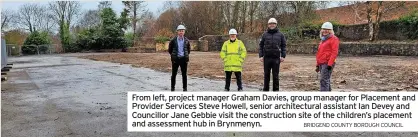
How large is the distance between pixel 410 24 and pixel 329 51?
57.9 feet

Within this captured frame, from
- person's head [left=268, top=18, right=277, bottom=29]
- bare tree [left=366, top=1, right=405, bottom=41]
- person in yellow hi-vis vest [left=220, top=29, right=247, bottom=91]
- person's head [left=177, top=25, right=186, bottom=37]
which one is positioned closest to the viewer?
person's head [left=268, top=18, right=277, bottom=29]

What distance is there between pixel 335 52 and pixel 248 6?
94.7 ft

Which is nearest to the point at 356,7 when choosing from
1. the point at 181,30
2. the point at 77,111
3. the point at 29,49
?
the point at 181,30

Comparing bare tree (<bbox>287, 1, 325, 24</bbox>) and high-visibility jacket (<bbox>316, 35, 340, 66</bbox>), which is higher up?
bare tree (<bbox>287, 1, 325, 24</bbox>)

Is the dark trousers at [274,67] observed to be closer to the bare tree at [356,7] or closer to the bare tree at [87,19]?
the bare tree at [356,7]

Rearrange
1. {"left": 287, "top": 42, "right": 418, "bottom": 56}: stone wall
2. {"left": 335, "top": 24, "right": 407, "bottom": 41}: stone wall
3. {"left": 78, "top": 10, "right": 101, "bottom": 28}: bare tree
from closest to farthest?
{"left": 287, "top": 42, "right": 418, "bottom": 56}: stone wall
{"left": 335, "top": 24, "right": 407, "bottom": 41}: stone wall
{"left": 78, "top": 10, "right": 101, "bottom": 28}: bare tree

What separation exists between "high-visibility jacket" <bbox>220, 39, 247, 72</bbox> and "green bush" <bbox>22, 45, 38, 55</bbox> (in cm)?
4010

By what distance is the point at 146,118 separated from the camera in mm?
4230

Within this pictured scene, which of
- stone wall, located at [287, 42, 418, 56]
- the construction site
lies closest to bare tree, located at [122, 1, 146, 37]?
the construction site
